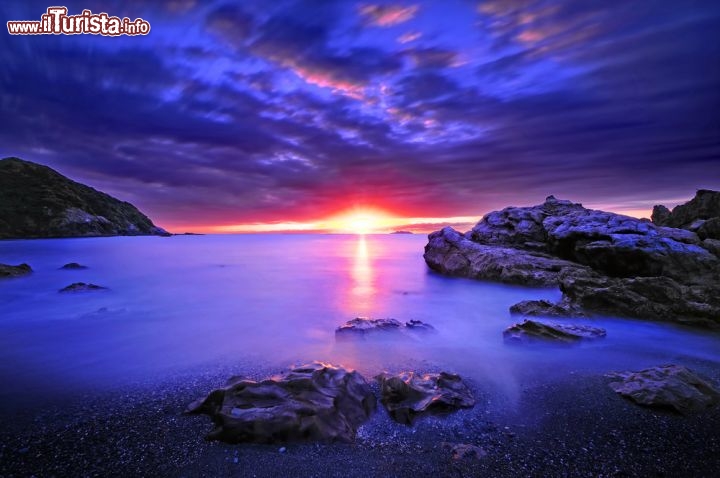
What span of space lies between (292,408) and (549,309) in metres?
9.38

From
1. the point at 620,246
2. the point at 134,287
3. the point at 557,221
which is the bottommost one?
the point at 134,287

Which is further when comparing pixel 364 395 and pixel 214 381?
pixel 214 381

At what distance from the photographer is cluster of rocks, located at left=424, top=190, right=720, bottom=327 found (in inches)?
398

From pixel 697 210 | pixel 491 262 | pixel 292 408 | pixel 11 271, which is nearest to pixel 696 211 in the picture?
pixel 697 210

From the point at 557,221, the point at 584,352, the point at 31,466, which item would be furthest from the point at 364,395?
the point at 557,221

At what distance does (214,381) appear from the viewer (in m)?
6.18

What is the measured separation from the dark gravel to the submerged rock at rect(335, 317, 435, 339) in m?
4.26

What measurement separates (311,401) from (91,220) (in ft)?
405

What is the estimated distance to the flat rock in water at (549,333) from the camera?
26.6 ft

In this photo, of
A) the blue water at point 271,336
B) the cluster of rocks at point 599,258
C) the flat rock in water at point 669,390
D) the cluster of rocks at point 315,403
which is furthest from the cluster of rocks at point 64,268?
the flat rock in water at point 669,390

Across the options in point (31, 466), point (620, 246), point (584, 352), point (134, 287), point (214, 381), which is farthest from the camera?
point (134, 287)

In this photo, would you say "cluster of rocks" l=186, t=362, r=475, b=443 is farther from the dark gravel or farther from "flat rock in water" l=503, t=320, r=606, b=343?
"flat rock in water" l=503, t=320, r=606, b=343

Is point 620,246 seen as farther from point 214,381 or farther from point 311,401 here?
point 214,381

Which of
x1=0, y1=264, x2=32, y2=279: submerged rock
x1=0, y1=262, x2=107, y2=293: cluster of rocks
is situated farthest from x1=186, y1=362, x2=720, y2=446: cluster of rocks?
x1=0, y1=264, x2=32, y2=279: submerged rock
